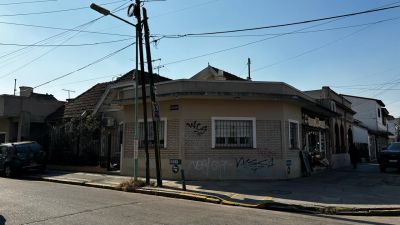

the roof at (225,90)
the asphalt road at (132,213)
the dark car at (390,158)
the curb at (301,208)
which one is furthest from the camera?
the dark car at (390,158)

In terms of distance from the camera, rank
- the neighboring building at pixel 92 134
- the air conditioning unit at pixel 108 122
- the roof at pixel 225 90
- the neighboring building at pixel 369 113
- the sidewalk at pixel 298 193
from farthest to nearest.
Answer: the neighboring building at pixel 369 113, the air conditioning unit at pixel 108 122, the neighboring building at pixel 92 134, the roof at pixel 225 90, the sidewalk at pixel 298 193

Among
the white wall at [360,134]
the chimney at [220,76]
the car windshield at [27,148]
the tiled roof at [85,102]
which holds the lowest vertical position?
the car windshield at [27,148]

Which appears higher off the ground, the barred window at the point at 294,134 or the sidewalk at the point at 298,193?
the barred window at the point at 294,134

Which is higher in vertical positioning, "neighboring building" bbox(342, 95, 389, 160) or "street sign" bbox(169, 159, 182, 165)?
"neighboring building" bbox(342, 95, 389, 160)

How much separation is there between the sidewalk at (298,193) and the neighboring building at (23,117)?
12.7 m

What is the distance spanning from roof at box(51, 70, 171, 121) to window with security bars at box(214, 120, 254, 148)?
9538 mm

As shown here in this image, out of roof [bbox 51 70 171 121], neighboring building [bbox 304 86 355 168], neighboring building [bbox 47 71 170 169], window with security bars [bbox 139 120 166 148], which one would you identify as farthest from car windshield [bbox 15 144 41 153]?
neighboring building [bbox 304 86 355 168]

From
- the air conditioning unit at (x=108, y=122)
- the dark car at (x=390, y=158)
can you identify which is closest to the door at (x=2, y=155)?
the air conditioning unit at (x=108, y=122)

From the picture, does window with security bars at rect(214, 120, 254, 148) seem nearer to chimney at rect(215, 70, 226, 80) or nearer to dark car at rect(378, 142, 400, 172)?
dark car at rect(378, 142, 400, 172)

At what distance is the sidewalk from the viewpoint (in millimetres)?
10867

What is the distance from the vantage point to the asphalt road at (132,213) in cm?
853

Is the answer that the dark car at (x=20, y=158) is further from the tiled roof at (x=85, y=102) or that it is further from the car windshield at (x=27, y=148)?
the tiled roof at (x=85, y=102)

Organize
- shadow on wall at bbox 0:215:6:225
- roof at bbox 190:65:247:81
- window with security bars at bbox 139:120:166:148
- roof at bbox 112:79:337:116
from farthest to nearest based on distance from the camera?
roof at bbox 190:65:247:81 < window with security bars at bbox 139:120:166:148 < roof at bbox 112:79:337:116 < shadow on wall at bbox 0:215:6:225

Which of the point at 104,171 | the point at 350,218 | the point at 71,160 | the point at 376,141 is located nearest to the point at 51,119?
the point at 71,160
